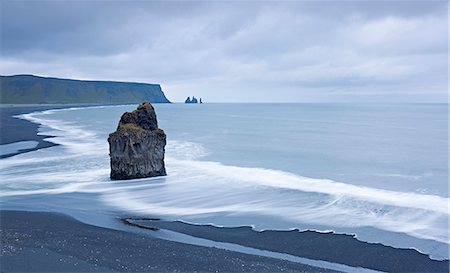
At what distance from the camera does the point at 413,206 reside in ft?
67.6

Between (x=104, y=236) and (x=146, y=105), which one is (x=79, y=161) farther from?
(x=104, y=236)

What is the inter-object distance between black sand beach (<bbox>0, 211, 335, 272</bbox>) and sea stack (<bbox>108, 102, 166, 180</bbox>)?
336 inches

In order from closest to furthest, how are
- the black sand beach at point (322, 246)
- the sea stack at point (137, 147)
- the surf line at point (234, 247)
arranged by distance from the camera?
the surf line at point (234, 247) → the black sand beach at point (322, 246) → the sea stack at point (137, 147)

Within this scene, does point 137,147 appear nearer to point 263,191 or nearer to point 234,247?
point 263,191

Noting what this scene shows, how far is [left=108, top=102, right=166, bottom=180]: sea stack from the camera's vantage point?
2347 centimetres

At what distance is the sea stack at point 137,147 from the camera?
23.5m

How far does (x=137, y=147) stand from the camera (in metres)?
23.5

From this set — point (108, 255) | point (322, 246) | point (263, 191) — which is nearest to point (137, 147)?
point (263, 191)

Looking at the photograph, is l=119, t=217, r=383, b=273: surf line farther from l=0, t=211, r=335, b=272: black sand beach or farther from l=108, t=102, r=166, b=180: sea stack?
l=108, t=102, r=166, b=180: sea stack

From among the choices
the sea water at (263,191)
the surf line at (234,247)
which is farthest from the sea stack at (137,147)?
the surf line at (234,247)

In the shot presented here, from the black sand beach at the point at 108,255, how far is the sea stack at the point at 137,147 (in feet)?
28.0

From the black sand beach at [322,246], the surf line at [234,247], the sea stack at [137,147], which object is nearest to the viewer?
the surf line at [234,247]

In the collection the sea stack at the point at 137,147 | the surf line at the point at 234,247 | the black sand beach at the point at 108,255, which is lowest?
the surf line at the point at 234,247

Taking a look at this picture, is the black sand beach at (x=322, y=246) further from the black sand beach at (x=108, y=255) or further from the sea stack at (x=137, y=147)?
the sea stack at (x=137, y=147)
